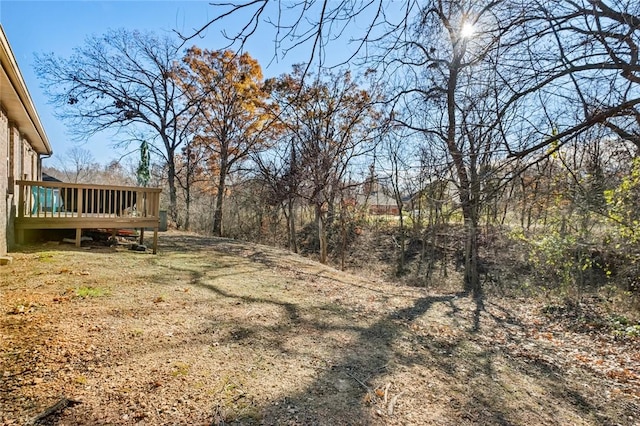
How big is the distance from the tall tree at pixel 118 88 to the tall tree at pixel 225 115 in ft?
2.46

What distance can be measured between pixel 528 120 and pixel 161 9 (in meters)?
3.29

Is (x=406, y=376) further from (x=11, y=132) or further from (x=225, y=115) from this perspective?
(x=225, y=115)

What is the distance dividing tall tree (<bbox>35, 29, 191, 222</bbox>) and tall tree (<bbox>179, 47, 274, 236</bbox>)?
749mm

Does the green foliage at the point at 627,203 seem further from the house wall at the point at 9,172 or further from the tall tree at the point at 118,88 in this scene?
the tall tree at the point at 118,88

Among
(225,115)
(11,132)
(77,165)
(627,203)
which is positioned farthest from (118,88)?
(77,165)

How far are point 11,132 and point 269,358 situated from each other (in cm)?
681

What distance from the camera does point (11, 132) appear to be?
6246mm

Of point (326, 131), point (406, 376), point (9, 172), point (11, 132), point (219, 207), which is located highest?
point (326, 131)

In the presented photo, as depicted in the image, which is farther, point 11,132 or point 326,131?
point 326,131

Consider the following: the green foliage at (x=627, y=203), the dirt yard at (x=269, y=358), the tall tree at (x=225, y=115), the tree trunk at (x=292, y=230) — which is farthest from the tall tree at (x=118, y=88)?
→ the green foliage at (x=627, y=203)

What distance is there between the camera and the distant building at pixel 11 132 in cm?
444

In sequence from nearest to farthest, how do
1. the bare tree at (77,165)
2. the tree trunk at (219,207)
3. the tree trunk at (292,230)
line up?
the tree trunk at (292,230) → the tree trunk at (219,207) → the bare tree at (77,165)

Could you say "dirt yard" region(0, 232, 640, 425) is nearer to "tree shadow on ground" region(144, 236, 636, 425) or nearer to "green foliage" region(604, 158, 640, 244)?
"tree shadow on ground" region(144, 236, 636, 425)

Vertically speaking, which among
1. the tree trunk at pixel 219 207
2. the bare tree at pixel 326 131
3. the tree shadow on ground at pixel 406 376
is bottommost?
the tree shadow on ground at pixel 406 376
